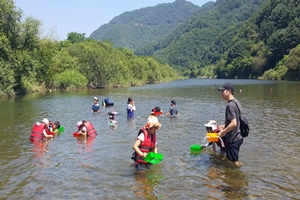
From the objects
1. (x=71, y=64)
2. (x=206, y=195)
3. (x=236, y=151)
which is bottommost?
(x=206, y=195)

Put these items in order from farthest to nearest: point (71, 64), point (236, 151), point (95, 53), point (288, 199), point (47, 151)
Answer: point (95, 53) → point (71, 64) → point (47, 151) → point (236, 151) → point (288, 199)

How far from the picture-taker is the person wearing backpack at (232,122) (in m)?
9.57

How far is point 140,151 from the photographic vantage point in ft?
31.4

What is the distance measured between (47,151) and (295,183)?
9.70 metres

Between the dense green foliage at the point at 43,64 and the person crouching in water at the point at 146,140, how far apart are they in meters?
39.3

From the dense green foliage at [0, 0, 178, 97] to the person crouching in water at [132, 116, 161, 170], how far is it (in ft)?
129

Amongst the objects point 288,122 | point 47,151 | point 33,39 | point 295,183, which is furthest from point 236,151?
point 33,39

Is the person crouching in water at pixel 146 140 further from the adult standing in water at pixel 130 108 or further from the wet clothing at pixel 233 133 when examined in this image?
the adult standing in water at pixel 130 108

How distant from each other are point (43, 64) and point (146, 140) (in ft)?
188

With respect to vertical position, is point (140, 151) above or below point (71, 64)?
below

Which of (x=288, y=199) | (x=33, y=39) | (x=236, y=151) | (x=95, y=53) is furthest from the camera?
(x=95, y=53)

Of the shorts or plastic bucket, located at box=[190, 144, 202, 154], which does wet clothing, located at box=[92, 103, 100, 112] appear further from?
the shorts

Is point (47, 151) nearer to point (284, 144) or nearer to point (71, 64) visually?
point (284, 144)

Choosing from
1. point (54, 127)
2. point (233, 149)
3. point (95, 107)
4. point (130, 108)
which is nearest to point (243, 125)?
point (233, 149)
